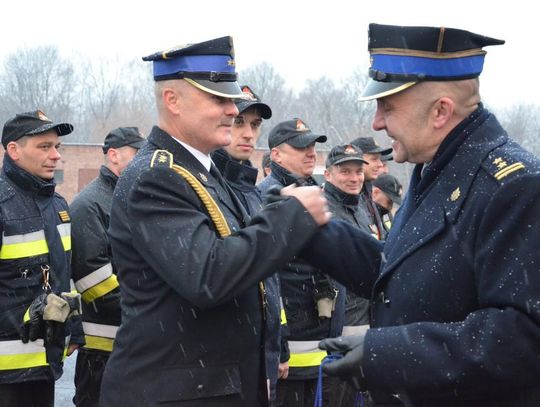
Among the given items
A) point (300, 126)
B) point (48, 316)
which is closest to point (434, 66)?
point (48, 316)

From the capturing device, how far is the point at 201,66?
3631mm

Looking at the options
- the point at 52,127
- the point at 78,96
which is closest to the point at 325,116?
the point at 78,96

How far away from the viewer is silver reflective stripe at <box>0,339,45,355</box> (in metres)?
5.64

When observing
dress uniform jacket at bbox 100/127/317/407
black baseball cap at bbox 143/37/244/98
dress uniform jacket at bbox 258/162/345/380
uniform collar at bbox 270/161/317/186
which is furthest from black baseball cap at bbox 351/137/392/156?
dress uniform jacket at bbox 100/127/317/407

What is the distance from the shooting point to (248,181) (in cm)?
522

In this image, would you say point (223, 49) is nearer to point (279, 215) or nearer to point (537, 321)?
point (279, 215)

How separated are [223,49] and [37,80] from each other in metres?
75.2

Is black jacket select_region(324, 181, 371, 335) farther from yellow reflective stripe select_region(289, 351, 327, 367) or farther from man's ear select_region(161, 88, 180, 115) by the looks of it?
man's ear select_region(161, 88, 180, 115)

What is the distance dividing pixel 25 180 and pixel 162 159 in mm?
2942

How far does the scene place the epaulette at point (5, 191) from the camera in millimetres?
5867

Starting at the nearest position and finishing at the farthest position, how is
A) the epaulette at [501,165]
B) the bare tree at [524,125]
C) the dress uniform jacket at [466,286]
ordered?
1. the dress uniform jacket at [466,286]
2. the epaulette at [501,165]
3. the bare tree at [524,125]

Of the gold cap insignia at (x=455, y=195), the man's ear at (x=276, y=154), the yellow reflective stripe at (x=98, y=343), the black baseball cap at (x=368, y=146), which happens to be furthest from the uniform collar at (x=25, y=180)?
the black baseball cap at (x=368, y=146)

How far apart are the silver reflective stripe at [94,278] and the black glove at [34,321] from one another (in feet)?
2.40

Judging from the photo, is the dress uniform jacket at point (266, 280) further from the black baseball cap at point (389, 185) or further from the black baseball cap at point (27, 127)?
the black baseball cap at point (389, 185)
